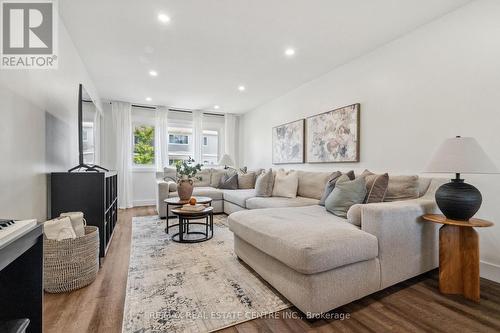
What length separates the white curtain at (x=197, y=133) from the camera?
6.27 meters

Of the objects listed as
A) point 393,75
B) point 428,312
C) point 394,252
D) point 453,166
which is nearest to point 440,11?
point 393,75

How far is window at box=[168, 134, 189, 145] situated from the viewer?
6254 millimetres

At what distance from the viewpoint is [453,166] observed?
173 cm

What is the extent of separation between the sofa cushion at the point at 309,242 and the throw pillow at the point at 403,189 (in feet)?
2.59

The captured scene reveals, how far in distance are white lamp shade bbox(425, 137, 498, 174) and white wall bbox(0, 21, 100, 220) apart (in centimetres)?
296

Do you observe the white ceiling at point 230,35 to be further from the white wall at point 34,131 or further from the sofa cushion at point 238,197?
the sofa cushion at point 238,197

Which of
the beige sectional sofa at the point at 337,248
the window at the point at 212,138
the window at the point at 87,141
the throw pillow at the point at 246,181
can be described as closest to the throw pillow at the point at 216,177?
the throw pillow at the point at 246,181

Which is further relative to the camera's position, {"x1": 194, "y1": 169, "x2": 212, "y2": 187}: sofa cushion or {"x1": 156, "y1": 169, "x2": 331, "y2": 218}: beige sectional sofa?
{"x1": 194, "y1": 169, "x2": 212, "y2": 187}: sofa cushion

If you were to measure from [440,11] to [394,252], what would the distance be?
7.48 feet

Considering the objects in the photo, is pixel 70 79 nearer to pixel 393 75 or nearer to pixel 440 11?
pixel 393 75

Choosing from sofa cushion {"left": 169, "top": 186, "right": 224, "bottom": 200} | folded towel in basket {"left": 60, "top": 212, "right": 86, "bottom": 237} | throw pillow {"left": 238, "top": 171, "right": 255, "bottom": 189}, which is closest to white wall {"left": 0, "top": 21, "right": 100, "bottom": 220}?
folded towel in basket {"left": 60, "top": 212, "right": 86, "bottom": 237}

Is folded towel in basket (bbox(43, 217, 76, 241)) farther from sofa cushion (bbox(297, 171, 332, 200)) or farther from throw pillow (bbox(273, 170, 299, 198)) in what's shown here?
sofa cushion (bbox(297, 171, 332, 200))

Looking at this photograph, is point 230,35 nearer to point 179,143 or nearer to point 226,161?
point 226,161

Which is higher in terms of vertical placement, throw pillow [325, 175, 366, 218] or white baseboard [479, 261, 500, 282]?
throw pillow [325, 175, 366, 218]
